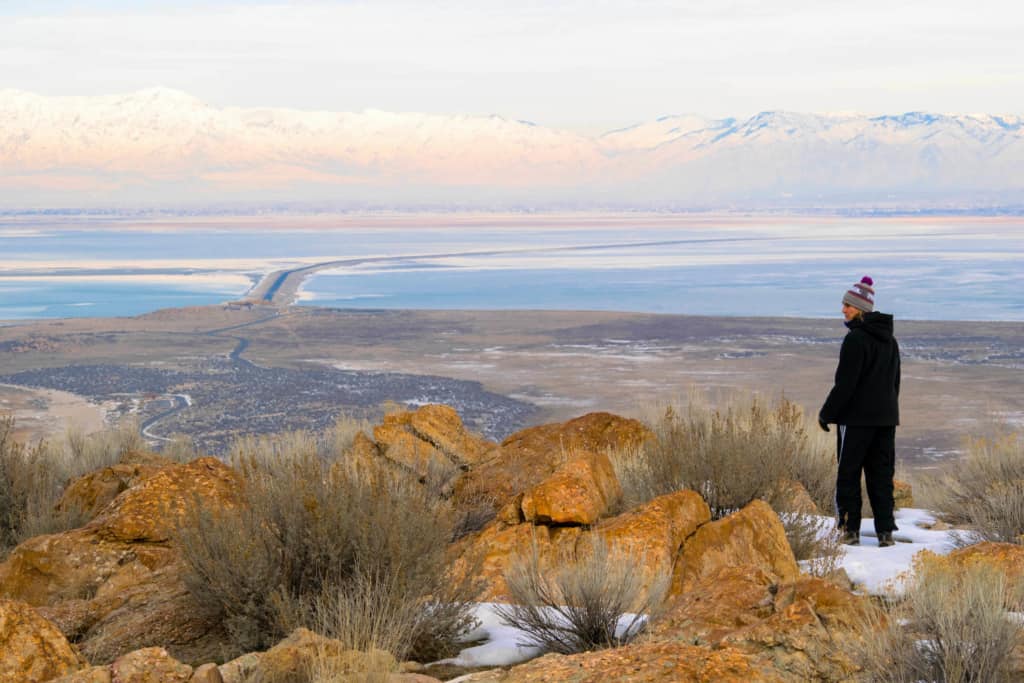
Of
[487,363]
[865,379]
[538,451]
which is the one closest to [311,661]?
[865,379]

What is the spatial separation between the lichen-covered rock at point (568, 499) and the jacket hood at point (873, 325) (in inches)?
74.1

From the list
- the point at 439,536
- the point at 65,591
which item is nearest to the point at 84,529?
the point at 65,591

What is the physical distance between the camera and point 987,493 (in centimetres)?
759

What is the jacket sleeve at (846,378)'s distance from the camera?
7000 millimetres

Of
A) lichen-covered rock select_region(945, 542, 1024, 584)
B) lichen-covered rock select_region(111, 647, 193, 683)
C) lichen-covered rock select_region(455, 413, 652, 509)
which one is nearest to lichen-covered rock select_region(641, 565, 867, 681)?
lichen-covered rock select_region(945, 542, 1024, 584)

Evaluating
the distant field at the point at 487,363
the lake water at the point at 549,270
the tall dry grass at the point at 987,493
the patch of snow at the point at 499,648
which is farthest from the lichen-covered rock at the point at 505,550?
the lake water at the point at 549,270

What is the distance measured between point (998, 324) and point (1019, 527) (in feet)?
169

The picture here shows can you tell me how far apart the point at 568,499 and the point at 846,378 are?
193 cm

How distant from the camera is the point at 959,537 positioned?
699 cm

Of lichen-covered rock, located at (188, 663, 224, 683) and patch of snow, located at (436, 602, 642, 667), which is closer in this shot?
lichen-covered rock, located at (188, 663, 224, 683)

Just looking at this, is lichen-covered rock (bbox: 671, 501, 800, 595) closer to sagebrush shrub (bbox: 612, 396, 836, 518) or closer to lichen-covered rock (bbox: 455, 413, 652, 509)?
sagebrush shrub (bbox: 612, 396, 836, 518)

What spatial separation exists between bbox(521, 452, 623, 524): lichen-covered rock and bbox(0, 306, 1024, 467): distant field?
62.6 feet

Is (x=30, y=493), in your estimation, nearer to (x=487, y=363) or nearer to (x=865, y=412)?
(x=865, y=412)

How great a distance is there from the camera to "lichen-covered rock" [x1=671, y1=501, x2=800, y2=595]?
18.9ft
